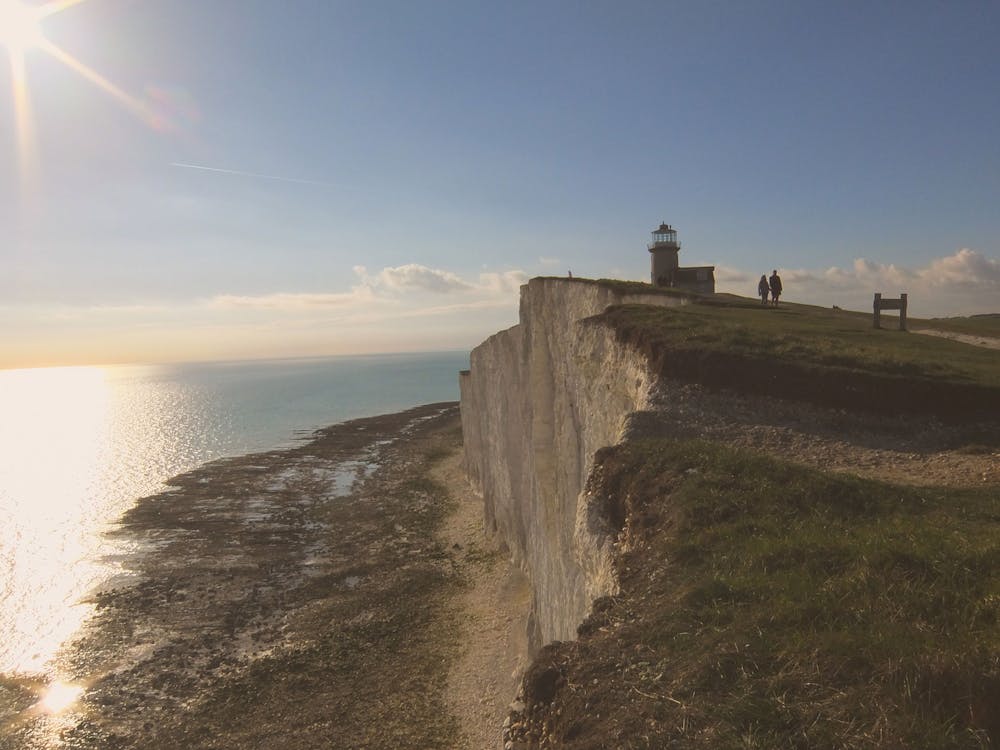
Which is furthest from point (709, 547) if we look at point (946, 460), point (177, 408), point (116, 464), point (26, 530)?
point (177, 408)

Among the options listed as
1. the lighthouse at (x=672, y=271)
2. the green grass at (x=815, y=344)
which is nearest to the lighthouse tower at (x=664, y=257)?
the lighthouse at (x=672, y=271)

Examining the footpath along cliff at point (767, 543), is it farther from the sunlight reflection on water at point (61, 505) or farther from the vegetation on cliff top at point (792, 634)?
the sunlight reflection on water at point (61, 505)

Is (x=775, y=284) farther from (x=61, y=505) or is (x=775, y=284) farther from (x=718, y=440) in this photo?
(x=61, y=505)

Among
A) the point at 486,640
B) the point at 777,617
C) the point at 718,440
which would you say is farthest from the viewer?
the point at 486,640

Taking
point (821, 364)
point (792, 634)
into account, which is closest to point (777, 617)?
point (792, 634)

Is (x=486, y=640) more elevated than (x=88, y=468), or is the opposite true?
(x=486, y=640)

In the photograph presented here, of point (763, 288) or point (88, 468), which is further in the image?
point (88, 468)

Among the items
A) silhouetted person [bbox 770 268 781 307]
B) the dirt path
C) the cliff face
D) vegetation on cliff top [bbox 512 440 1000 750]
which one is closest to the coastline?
the dirt path
